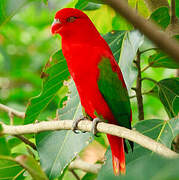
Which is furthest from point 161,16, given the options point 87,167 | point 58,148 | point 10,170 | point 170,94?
point 10,170

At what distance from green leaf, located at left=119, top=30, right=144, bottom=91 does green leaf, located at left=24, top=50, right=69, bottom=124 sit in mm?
348

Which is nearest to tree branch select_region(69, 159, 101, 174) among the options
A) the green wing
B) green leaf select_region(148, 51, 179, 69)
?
the green wing

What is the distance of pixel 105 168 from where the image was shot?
156 cm

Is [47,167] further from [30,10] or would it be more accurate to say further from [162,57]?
[30,10]

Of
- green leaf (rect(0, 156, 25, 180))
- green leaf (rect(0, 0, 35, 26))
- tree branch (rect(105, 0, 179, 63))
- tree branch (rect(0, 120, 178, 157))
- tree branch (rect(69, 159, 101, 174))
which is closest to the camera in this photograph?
tree branch (rect(105, 0, 179, 63))

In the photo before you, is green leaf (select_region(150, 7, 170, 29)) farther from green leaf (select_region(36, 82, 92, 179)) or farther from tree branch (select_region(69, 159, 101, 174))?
tree branch (select_region(69, 159, 101, 174))

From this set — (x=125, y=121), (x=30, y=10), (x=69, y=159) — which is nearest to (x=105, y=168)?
(x=69, y=159)

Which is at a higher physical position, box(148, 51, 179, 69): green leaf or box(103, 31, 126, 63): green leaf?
box(103, 31, 126, 63): green leaf

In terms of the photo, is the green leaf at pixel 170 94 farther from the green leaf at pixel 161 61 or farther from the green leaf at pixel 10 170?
the green leaf at pixel 10 170

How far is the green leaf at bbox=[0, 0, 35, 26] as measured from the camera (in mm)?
1650

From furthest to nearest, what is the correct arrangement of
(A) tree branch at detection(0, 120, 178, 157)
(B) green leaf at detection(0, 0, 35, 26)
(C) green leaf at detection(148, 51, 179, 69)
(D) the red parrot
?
1. (C) green leaf at detection(148, 51, 179, 69)
2. (D) the red parrot
3. (B) green leaf at detection(0, 0, 35, 26)
4. (A) tree branch at detection(0, 120, 178, 157)

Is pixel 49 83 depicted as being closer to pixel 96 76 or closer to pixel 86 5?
pixel 96 76

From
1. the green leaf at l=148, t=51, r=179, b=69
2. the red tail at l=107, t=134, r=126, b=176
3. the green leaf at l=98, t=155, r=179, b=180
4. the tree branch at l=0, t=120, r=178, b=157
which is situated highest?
the green leaf at l=98, t=155, r=179, b=180

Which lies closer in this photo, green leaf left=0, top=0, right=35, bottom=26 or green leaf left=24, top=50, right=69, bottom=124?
green leaf left=0, top=0, right=35, bottom=26
